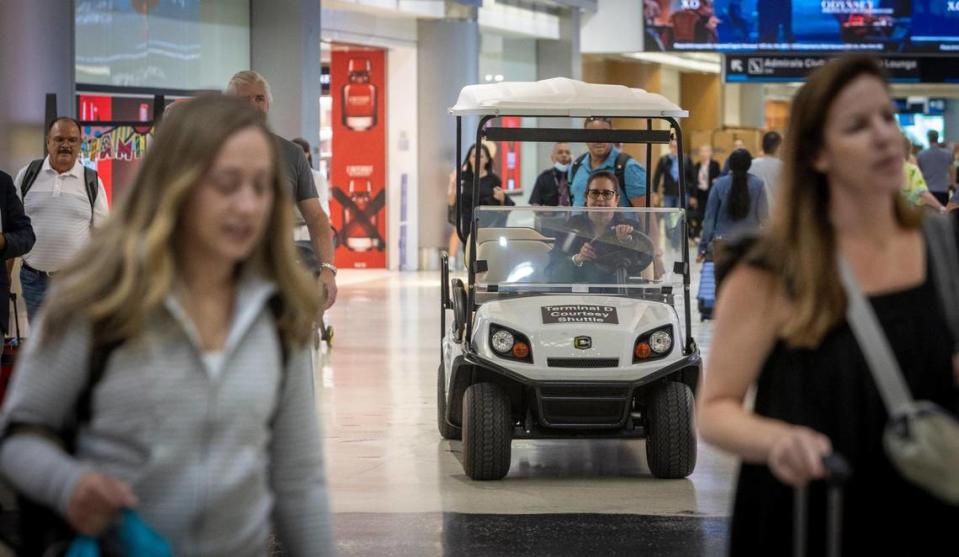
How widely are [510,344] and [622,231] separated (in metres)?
1.10

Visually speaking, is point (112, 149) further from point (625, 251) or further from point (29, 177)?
point (625, 251)

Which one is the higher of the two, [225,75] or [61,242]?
[225,75]

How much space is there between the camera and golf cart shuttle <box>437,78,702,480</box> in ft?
26.6

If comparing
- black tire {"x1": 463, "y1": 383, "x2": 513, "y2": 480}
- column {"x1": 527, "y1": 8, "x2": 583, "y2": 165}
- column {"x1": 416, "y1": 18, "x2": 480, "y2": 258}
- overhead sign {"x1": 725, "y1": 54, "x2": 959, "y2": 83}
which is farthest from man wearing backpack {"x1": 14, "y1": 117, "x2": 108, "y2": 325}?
column {"x1": 527, "y1": 8, "x2": 583, "y2": 165}

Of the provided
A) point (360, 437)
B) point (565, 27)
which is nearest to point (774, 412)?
point (360, 437)

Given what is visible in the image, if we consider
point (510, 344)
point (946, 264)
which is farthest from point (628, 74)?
point (946, 264)

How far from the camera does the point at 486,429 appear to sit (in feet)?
26.6

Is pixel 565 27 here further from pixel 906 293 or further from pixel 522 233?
pixel 906 293

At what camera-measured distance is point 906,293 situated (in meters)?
2.79

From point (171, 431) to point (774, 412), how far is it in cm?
97

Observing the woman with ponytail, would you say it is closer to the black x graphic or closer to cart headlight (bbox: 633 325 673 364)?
cart headlight (bbox: 633 325 673 364)

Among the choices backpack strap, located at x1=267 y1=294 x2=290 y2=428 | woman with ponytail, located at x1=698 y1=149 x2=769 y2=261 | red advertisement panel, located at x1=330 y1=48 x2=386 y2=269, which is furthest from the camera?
A: red advertisement panel, located at x1=330 y1=48 x2=386 y2=269

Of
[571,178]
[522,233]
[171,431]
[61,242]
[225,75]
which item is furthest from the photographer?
[225,75]

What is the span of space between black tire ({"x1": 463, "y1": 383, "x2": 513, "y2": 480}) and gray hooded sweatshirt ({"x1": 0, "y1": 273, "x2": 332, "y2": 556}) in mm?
5257
